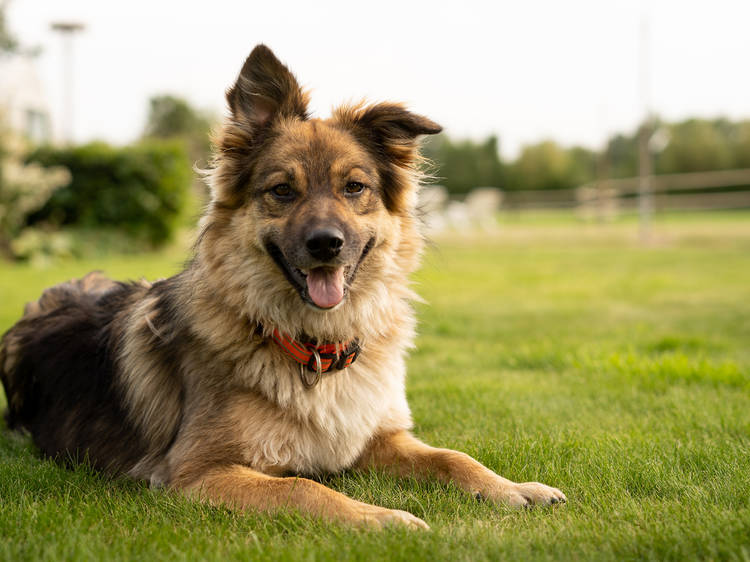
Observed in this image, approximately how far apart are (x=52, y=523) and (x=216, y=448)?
76 centimetres

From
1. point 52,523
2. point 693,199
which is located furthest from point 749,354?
point 693,199

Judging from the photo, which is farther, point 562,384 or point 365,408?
point 562,384

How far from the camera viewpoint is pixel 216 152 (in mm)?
3967

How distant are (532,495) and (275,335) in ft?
5.04

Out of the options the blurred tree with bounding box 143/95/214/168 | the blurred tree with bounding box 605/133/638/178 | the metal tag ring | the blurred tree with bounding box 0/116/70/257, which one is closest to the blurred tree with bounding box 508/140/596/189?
the blurred tree with bounding box 605/133/638/178

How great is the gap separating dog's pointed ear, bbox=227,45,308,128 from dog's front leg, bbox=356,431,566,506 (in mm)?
1983

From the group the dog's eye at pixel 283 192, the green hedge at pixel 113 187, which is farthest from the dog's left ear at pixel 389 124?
the green hedge at pixel 113 187

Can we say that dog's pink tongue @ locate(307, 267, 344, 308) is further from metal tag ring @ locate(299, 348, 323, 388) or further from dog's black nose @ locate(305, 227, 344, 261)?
metal tag ring @ locate(299, 348, 323, 388)

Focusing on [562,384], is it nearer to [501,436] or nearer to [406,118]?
[501,436]

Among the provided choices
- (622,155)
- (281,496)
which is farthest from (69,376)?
(622,155)

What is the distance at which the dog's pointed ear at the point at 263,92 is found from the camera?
3869 mm

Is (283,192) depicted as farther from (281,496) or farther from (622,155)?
(622,155)

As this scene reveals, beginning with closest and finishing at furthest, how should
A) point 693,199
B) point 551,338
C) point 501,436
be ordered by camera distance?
point 501,436 → point 551,338 → point 693,199

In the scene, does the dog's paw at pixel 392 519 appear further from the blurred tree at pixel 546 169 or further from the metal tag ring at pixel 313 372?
the blurred tree at pixel 546 169
